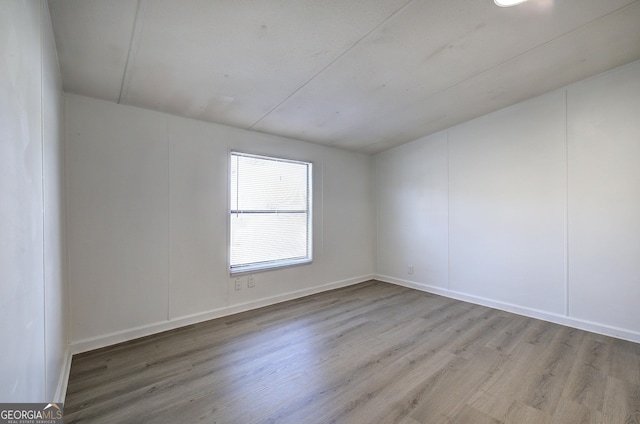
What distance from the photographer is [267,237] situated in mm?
3641

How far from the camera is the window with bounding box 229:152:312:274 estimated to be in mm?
3352

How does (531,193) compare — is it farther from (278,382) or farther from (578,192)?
(278,382)

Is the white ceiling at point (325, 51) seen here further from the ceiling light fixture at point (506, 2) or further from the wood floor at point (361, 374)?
the wood floor at point (361, 374)

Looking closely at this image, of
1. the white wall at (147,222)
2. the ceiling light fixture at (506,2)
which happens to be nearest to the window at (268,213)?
the white wall at (147,222)

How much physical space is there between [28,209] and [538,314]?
14.8 feet

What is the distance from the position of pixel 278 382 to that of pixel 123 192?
7.32 ft

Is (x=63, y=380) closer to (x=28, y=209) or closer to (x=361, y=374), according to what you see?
(x=28, y=209)

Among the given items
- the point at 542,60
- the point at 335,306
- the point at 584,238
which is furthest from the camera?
the point at 335,306

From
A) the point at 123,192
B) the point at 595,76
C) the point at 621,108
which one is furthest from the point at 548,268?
the point at 123,192

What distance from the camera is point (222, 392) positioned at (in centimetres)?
186

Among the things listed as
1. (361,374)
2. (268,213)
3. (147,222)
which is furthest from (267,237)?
(361,374)

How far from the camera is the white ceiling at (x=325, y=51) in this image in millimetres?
1689

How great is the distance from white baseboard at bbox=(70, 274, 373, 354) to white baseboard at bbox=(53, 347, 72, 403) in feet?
0.50

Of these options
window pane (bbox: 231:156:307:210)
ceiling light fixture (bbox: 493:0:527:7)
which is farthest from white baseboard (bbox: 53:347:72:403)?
ceiling light fixture (bbox: 493:0:527:7)
